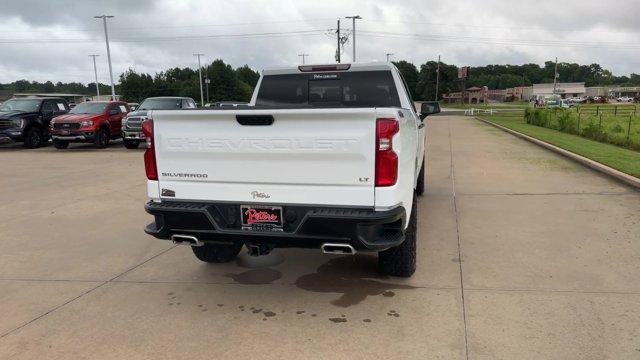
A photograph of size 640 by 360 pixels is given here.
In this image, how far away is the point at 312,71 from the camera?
5.70 meters

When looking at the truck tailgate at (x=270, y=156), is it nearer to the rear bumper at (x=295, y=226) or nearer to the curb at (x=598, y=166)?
the rear bumper at (x=295, y=226)

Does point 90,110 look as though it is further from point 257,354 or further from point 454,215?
point 257,354

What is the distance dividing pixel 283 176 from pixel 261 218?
37 cm

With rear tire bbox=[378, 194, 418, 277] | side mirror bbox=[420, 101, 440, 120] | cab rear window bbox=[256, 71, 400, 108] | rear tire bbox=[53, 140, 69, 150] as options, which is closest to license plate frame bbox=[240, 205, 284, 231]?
rear tire bbox=[378, 194, 418, 277]

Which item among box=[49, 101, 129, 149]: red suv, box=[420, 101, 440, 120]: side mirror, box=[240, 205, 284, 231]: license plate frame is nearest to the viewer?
box=[240, 205, 284, 231]: license plate frame

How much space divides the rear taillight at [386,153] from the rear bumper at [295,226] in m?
0.24

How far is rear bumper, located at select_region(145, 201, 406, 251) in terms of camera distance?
347 cm

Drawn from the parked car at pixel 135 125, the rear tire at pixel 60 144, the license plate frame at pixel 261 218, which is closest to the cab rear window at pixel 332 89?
the license plate frame at pixel 261 218

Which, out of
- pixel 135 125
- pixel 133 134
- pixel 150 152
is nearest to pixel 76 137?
pixel 133 134

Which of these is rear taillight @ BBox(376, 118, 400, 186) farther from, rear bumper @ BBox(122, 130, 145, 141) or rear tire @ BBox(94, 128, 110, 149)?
rear tire @ BBox(94, 128, 110, 149)

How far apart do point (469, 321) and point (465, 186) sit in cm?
575

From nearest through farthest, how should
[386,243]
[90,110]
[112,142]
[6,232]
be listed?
1. [386,243]
2. [6,232]
3. [90,110]
4. [112,142]

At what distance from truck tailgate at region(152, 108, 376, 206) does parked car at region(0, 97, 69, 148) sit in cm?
1680

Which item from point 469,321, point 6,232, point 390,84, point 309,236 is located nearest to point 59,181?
point 6,232
